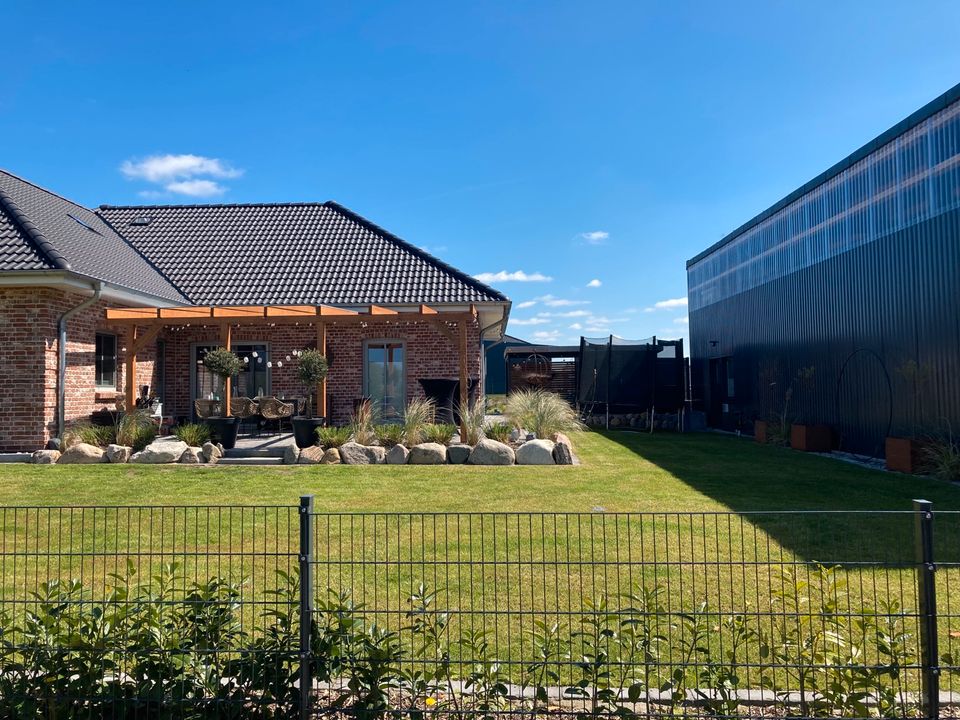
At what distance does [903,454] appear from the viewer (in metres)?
10.0

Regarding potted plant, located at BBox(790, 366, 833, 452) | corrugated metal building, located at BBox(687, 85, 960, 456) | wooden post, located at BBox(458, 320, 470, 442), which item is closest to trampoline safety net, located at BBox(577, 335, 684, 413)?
corrugated metal building, located at BBox(687, 85, 960, 456)

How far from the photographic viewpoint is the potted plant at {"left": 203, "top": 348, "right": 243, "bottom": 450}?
1091 centimetres

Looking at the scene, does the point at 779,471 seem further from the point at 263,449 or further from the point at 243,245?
the point at 243,245

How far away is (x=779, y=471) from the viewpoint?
1002cm

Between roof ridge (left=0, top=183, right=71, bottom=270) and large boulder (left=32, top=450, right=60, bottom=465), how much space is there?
9.67 ft

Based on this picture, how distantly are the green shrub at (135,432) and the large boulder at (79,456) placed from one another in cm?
43

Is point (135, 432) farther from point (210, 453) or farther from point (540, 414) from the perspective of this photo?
point (540, 414)

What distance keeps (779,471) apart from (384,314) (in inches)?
288

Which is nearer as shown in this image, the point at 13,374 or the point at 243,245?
the point at 13,374

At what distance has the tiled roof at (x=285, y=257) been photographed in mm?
14875

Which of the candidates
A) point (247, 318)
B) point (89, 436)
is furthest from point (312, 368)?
point (89, 436)

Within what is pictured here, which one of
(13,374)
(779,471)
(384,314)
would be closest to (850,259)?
(779,471)

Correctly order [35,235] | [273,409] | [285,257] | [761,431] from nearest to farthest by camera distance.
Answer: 1. [35,235]
2. [273,409]
3. [761,431]
4. [285,257]

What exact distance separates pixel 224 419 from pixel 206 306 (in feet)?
17.1
